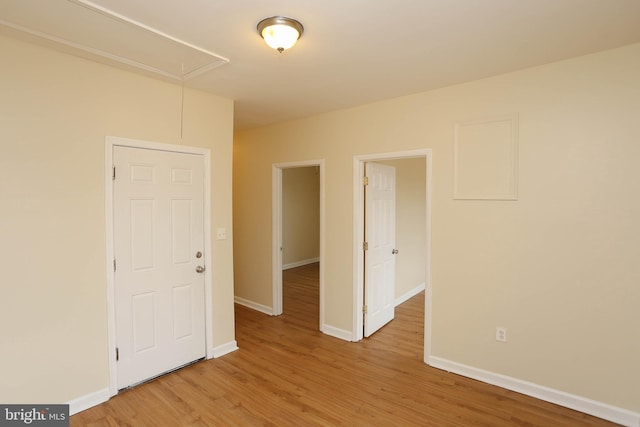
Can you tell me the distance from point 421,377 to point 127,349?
261 centimetres

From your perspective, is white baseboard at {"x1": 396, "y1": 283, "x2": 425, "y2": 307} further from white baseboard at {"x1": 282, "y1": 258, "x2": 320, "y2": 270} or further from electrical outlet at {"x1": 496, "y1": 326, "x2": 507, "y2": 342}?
white baseboard at {"x1": 282, "y1": 258, "x2": 320, "y2": 270}

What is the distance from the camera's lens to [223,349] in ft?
11.0

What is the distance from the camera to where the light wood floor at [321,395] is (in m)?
2.33

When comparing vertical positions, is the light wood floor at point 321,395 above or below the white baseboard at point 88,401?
below

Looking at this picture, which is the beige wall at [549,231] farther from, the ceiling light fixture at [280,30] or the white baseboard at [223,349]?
the white baseboard at [223,349]

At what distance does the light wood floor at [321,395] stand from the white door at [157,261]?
0.82 feet

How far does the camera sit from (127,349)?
2.69 metres

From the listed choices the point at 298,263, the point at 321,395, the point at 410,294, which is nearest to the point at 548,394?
the point at 321,395

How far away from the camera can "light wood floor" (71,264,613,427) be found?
91.7 inches

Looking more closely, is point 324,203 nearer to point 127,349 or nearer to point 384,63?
point 384,63

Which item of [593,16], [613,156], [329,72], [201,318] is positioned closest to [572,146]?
[613,156]

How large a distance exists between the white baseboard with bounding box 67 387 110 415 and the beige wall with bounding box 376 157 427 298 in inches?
144

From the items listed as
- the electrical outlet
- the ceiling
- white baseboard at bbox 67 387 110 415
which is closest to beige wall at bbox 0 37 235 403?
white baseboard at bbox 67 387 110 415

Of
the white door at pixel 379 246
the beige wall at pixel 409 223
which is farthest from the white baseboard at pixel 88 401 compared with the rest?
the beige wall at pixel 409 223
